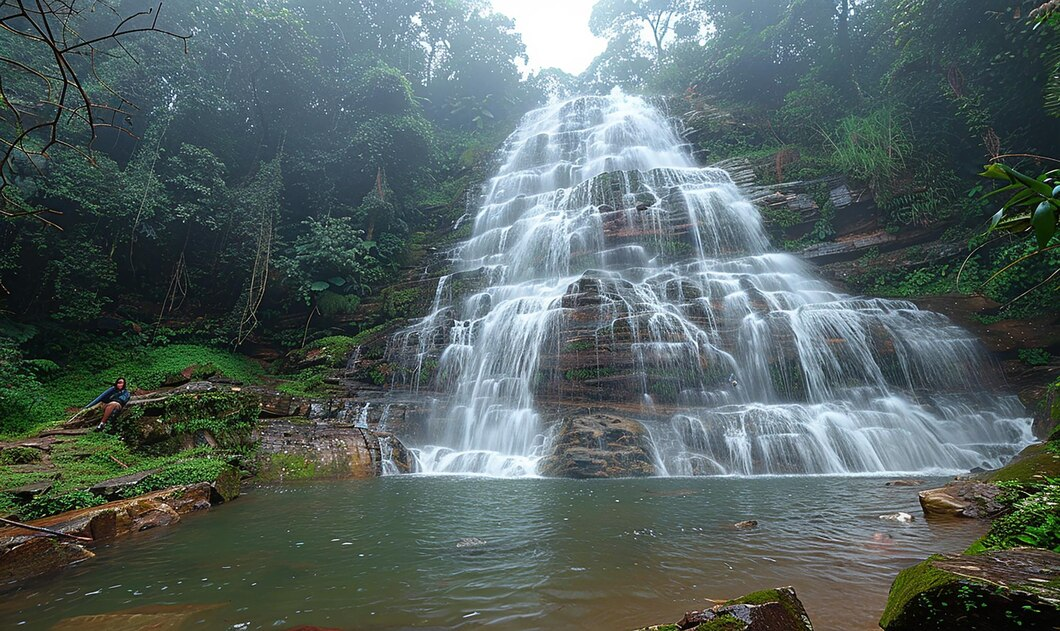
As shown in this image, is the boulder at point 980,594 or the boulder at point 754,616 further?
the boulder at point 754,616

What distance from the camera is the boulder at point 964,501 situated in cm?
448

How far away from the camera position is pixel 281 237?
762 inches

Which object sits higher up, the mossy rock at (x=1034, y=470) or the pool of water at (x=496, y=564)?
the mossy rock at (x=1034, y=470)

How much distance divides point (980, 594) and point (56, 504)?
8.09 meters

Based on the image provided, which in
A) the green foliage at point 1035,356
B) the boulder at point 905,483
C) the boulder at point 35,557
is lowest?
the boulder at point 35,557

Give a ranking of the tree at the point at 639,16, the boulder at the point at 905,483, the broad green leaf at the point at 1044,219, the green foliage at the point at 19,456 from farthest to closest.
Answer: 1. the tree at the point at 639,16
2. the green foliage at the point at 19,456
3. the boulder at the point at 905,483
4. the broad green leaf at the point at 1044,219

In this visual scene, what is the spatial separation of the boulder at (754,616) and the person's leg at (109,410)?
10.5 meters

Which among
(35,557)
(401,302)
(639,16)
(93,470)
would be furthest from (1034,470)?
(639,16)

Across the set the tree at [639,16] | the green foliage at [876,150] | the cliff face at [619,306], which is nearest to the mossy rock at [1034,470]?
the cliff face at [619,306]

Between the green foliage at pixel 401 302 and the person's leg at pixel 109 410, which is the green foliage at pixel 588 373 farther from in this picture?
the person's leg at pixel 109 410

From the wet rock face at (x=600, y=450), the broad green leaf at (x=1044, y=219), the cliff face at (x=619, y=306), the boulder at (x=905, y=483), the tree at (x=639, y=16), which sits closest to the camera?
the broad green leaf at (x=1044, y=219)

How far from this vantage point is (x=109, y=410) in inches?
342

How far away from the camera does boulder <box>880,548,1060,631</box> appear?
1877mm

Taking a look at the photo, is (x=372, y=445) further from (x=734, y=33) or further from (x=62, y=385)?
(x=734, y=33)
